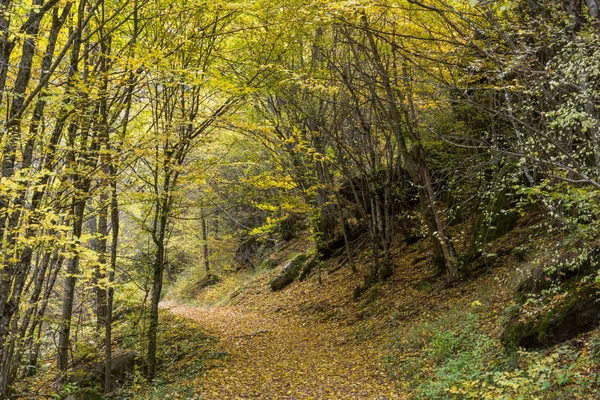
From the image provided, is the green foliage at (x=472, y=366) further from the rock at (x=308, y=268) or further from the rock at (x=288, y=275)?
the rock at (x=288, y=275)

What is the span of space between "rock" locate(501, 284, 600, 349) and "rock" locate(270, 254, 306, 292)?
12798mm

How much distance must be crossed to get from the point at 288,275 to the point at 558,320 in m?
13.7

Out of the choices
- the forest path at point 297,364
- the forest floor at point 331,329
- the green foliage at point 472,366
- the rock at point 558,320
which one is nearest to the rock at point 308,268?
the forest floor at point 331,329

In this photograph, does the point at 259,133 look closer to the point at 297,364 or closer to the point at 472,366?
the point at 297,364

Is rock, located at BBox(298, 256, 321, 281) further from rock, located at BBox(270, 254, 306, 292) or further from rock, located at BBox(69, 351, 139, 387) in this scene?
rock, located at BBox(69, 351, 139, 387)

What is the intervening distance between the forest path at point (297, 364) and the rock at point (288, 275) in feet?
15.1

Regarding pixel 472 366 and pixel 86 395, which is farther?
pixel 86 395

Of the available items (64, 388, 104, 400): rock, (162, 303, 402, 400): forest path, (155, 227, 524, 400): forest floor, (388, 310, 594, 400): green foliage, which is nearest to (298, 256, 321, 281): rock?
(155, 227, 524, 400): forest floor

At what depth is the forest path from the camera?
7586mm

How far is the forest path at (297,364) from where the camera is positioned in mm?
7586

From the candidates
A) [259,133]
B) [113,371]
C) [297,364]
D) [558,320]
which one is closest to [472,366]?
[558,320]

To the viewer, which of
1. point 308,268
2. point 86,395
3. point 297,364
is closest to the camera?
point 86,395

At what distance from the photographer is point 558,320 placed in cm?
598

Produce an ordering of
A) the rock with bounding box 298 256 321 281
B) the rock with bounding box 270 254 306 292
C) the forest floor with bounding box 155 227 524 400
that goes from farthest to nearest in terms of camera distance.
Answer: the rock with bounding box 270 254 306 292, the rock with bounding box 298 256 321 281, the forest floor with bounding box 155 227 524 400
